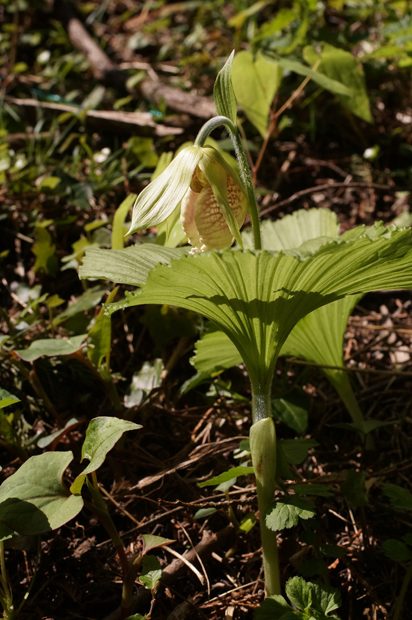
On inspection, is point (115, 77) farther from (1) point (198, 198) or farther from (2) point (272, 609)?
(2) point (272, 609)

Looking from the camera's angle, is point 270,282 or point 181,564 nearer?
point 270,282

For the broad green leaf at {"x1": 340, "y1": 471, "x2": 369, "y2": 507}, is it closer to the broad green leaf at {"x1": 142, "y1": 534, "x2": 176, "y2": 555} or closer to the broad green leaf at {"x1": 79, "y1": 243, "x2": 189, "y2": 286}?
the broad green leaf at {"x1": 142, "y1": 534, "x2": 176, "y2": 555}

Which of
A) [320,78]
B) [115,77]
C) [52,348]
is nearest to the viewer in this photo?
[52,348]

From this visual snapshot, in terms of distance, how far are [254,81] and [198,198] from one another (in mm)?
1050

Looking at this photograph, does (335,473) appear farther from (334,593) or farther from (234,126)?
(234,126)

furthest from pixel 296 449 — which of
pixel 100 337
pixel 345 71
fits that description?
pixel 345 71

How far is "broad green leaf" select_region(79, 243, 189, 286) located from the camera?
39.8 inches

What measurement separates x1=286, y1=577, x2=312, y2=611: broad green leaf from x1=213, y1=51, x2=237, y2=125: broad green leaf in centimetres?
96

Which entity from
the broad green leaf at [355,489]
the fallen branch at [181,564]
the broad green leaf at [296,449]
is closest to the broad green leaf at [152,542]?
the fallen branch at [181,564]

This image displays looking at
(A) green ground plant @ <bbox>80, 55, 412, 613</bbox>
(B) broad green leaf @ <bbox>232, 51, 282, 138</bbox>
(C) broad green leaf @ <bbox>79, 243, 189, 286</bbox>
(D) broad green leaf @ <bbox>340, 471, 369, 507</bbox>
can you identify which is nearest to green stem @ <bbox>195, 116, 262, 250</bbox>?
(A) green ground plant @ <bbox>80, 55, 412, 613</bbox>

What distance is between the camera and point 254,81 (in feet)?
6.12

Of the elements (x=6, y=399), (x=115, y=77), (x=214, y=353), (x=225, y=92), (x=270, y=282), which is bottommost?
(x=214, y=353)

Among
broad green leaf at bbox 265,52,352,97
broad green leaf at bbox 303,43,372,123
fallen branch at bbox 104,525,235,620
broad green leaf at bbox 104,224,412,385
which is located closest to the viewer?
broad green leaf at bbox 104,224,412,385

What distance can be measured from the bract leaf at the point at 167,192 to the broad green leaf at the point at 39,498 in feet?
1.69
